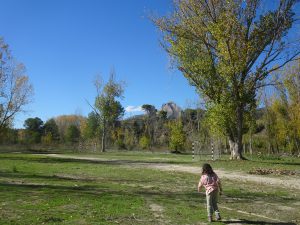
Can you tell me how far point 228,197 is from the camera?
14781 mm

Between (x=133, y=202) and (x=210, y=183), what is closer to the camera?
(x=210, y=183)

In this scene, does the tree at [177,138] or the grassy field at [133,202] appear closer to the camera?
the grassy field at [133,202]

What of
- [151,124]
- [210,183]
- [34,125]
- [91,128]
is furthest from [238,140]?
[34,125]

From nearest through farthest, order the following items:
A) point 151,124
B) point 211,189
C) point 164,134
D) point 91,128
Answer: point 211,189 → point 91,128 → point 164,134 → point 151,124

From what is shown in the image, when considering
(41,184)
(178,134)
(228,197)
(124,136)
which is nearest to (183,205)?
(228,197)

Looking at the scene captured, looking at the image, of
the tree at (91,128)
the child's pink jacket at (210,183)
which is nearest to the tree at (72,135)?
the tree at (91,128)

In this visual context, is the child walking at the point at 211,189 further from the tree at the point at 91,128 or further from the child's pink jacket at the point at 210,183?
the tree at the point at 91,128

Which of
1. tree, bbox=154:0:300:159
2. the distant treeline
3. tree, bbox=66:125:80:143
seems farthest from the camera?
tree, bbox=66:125:80:143

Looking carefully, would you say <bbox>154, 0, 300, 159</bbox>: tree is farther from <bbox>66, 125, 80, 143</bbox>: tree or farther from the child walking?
<bbox>66, 125, 80, 143</bbox>: tree

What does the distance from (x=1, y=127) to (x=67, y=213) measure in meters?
46.2

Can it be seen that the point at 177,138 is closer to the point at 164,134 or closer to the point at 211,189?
the point at 164,134

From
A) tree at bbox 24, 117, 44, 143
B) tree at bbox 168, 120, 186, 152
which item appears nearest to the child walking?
tree at bbox 168, 120, 186, 152

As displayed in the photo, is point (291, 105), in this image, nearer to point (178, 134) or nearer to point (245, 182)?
point (178, 134)

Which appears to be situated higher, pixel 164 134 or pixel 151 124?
pixel 151 124
